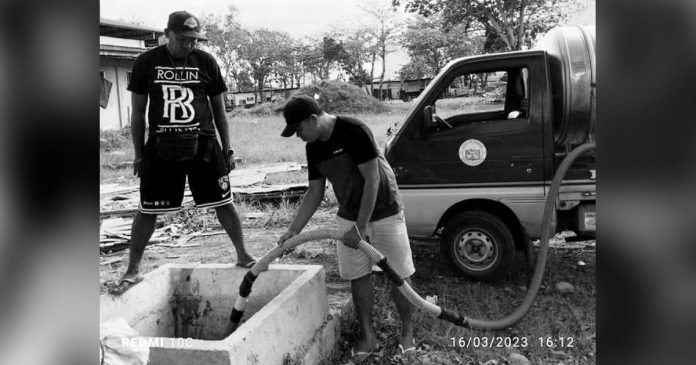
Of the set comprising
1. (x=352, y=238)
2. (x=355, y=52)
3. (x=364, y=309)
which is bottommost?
(x=364, y=309)

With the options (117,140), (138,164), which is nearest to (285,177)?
(117,140)

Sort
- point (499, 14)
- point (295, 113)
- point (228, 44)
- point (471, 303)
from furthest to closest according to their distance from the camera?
point (471, 303)
point (499, 14)
point (228, 44)
point (295, 113)

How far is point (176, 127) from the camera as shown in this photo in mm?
3205

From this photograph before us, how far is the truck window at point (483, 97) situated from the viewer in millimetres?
4234

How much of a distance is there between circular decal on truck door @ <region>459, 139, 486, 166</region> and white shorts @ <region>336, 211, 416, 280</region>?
1.06m

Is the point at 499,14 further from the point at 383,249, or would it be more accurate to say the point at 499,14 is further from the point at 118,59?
the point at 118,59

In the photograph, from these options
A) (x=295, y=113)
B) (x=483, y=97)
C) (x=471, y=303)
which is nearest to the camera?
(x=295, y=113)

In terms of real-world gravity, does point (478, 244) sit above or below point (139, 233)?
below

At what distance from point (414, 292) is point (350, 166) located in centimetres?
80
